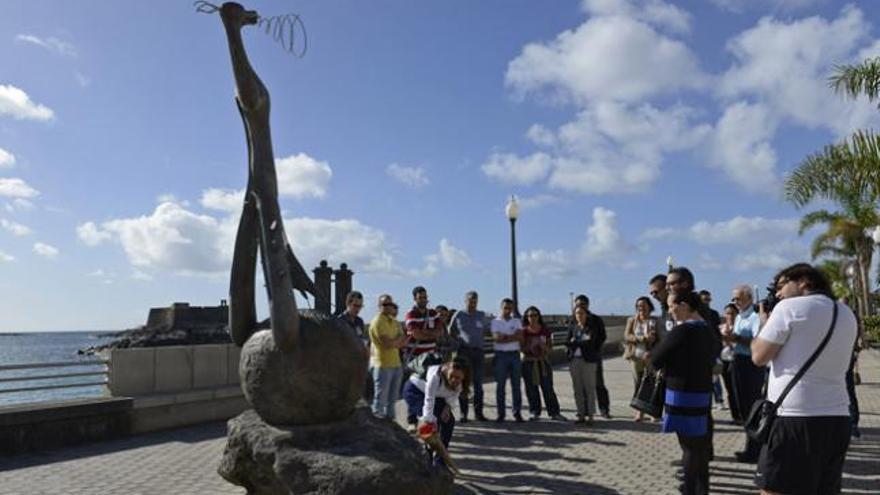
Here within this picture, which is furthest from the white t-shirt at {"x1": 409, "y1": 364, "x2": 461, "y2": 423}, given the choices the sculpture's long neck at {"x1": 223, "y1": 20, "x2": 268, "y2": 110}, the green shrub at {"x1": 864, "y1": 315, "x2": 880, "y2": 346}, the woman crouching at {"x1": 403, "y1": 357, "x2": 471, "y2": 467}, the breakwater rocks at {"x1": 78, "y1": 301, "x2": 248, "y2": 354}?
the breakwater rocks at {"x1": 78, "y1": 301, "x2": 248, "y2": 354}

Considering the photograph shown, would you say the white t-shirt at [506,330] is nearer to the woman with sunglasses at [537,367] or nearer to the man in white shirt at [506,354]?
the man in white shirt at [506,354]

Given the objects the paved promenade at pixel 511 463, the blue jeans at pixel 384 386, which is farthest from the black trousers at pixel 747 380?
the blue jeans at pixel 384 386

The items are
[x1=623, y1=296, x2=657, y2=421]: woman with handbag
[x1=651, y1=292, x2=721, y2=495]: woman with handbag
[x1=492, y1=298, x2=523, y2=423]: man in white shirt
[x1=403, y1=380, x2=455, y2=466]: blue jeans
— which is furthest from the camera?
[x1=492, y1=298, x2=523, y2=423]: man in white shirt

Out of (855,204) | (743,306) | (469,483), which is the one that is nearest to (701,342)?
(469,483)

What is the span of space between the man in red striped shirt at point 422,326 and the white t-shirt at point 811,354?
640cm

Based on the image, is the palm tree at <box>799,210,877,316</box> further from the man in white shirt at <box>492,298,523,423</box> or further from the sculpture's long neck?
the sculpture's long neck

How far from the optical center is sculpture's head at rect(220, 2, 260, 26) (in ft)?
17.1

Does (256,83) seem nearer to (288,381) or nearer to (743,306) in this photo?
(288,381)

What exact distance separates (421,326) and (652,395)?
14.9 ft

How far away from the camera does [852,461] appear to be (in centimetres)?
810

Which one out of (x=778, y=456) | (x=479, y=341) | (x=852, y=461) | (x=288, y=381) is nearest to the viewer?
(x=778, y=456)

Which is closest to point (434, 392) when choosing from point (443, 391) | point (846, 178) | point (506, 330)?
point (443, 391)

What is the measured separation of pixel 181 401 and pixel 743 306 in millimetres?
7730

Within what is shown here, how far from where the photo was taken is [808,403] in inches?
162
